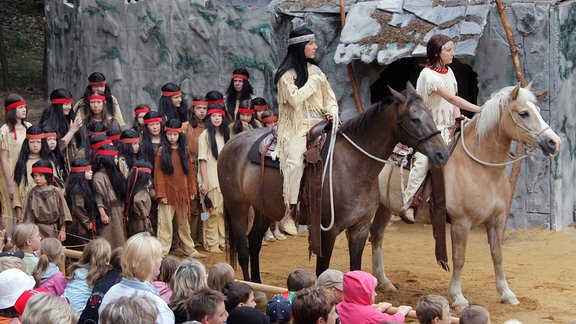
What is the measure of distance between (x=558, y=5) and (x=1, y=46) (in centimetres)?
1412

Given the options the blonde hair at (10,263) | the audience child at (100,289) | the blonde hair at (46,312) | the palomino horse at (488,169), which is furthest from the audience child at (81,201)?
the blonde hair at (46,312)

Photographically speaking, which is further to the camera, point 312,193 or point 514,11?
point 514,11

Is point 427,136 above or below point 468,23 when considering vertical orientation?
below

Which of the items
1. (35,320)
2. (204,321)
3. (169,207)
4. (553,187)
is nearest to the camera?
(35,320)

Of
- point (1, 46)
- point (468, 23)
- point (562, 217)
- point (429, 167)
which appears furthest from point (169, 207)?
point (1, 46)

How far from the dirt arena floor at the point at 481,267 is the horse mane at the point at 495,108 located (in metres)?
1.71

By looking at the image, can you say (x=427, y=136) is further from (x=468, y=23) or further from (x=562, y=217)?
(x=562, y=217)

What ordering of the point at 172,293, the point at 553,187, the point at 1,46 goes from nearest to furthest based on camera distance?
the point at 172,293 → the point at 553,187 → the point at 1,46

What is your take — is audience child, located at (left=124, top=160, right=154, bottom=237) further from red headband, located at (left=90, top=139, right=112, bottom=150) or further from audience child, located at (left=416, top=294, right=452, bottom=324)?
audience child, located at (left=416, top=294, right=452, bottom=324)

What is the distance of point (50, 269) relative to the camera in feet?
22.9

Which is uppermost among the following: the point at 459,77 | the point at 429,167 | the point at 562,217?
the point at 459,77

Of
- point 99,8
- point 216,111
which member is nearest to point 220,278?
point 216,111

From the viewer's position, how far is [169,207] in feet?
37.4

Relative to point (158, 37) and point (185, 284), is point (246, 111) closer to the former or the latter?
point (158, 37)
